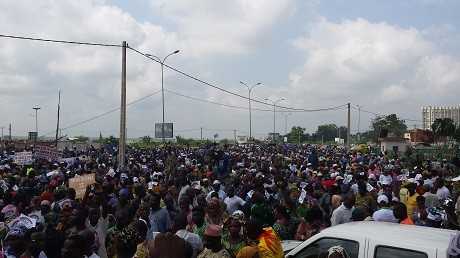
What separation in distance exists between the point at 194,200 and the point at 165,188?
3.95 feet

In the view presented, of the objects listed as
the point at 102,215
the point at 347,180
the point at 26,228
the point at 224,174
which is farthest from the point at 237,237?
the point at 224,174

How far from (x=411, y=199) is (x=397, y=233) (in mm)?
6512

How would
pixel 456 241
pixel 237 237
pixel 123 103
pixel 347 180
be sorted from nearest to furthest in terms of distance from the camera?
pixel 456 241 < pixel 237 237 < pixel 347 180 < pixel 123 103

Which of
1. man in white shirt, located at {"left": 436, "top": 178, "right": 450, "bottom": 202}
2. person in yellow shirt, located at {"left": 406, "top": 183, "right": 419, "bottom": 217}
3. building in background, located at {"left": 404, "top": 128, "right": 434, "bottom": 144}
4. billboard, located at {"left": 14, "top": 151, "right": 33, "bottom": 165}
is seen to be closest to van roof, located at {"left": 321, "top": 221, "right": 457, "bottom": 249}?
person in yellow shirt, located at {"left": 406, "top": 183, "right": 419, "bottom": 217}

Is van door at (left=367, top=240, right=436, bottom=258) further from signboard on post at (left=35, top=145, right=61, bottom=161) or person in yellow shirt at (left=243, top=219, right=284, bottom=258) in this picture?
signboard on post at (left=35, top=145, right=61, bottom=161)

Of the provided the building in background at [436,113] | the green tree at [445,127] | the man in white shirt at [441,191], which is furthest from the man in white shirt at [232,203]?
the building in background at [436,113]

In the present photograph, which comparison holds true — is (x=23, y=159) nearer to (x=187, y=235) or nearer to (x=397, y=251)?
(x=187, y=235)

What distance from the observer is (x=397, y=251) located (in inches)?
196

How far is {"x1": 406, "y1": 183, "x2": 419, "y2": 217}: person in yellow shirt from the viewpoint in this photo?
1116 centimetres

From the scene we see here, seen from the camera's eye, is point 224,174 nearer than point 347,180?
No

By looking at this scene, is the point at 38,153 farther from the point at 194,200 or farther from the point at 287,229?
the point at 287,229

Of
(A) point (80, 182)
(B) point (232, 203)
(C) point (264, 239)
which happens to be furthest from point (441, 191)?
(A) point (80, 182)

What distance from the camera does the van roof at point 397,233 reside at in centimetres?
499

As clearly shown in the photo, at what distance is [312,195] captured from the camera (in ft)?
38.1
